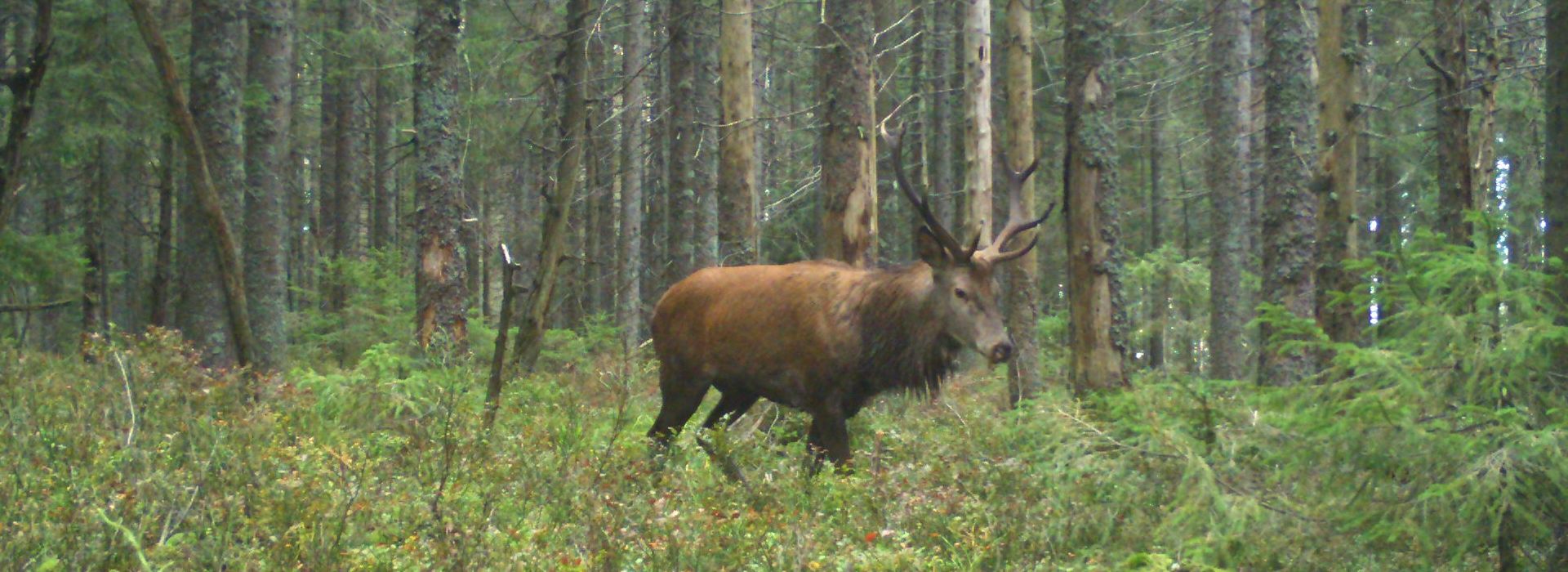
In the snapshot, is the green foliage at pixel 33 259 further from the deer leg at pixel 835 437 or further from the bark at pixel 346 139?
the bark at pixel 346 139

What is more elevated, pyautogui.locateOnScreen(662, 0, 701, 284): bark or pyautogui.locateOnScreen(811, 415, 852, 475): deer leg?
pyautogui.locateOnScreen(662, 0, 701, 284): bark

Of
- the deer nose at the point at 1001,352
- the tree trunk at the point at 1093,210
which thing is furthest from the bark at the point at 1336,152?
the deer nose at the point at 1001,352

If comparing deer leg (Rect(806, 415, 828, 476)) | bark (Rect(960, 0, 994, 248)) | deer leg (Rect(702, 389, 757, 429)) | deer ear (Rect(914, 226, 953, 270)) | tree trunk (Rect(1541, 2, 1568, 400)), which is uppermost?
bark (Rect(960, 0, 994, 248))

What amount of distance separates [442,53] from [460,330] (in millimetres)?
2696

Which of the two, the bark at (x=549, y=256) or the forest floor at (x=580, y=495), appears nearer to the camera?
the forest floor at (x=580, y=495)

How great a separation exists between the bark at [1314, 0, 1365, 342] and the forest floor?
347 centimetres

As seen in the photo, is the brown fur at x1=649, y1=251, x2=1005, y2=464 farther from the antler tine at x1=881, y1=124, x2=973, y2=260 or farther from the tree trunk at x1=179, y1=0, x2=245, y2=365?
the tree trunk at x1=179, y1=0, x2=245, y2=365

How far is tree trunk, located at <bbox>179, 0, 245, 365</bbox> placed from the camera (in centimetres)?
1290

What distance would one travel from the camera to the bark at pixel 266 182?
1404 centimetres

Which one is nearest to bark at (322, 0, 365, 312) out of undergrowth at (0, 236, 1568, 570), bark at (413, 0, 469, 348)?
bark at (413, 0, 469, 348)

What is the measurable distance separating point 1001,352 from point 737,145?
17.8ft

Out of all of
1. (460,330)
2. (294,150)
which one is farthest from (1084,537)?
(294,150)

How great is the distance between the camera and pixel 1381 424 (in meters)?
5.09

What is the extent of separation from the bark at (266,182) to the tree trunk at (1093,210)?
28.1ft
